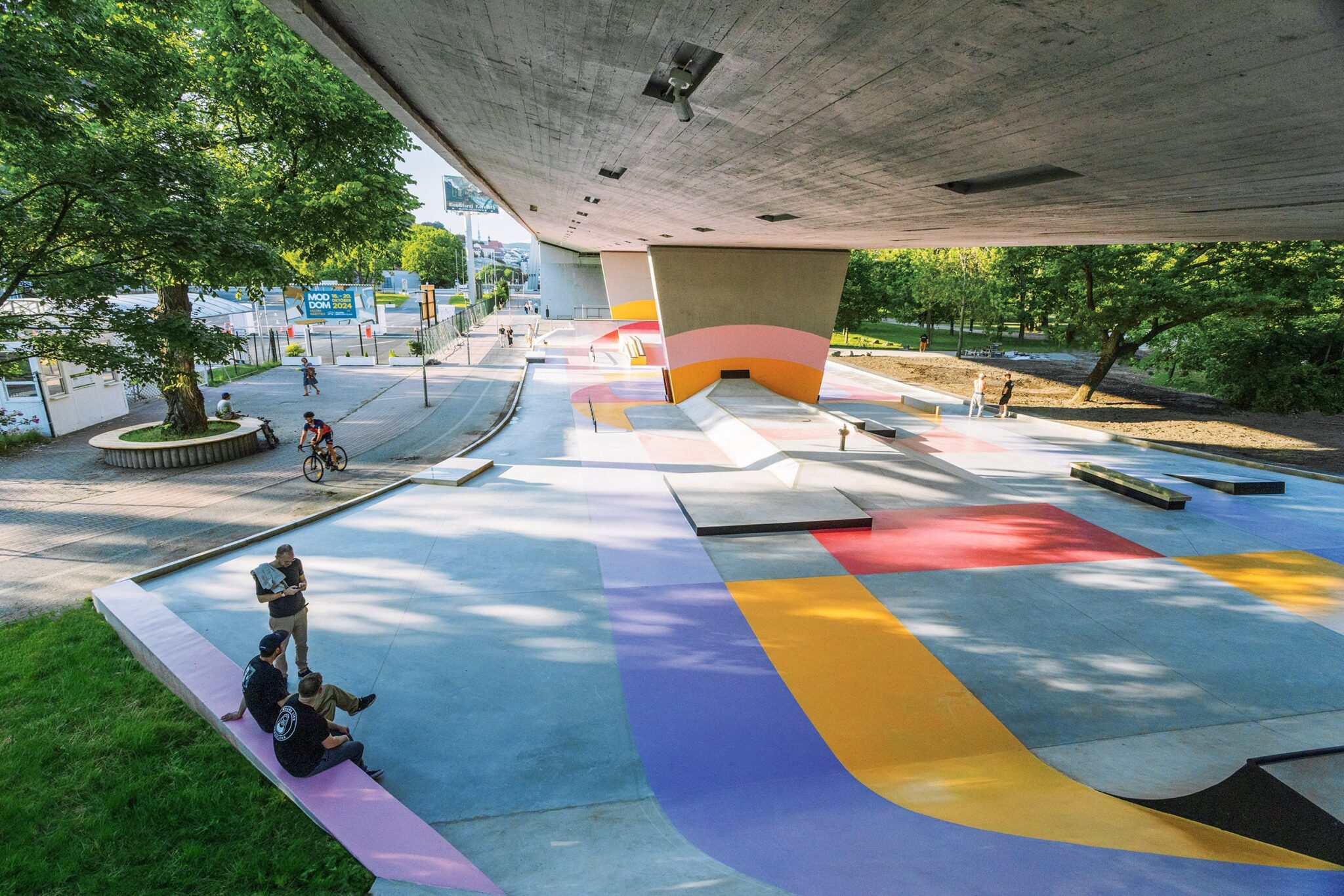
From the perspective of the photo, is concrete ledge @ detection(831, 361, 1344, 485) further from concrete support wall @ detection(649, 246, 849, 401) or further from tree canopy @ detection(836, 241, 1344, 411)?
concrete support wall @ detection(649, 246, 849, 401)

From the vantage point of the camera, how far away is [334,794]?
14.9 feet

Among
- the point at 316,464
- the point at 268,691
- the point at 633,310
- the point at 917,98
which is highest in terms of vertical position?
the point at 633,310

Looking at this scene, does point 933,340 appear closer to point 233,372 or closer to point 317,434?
point 233,372

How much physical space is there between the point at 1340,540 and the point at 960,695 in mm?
9994

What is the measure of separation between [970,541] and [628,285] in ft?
123

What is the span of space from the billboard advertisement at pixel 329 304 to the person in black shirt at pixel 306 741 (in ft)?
113

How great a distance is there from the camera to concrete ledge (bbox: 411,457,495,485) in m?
12.6

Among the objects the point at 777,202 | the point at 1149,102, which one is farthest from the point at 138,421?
the point at 1149,102

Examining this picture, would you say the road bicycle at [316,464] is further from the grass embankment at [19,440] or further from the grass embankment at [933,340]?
the grass embankment at [933,340]

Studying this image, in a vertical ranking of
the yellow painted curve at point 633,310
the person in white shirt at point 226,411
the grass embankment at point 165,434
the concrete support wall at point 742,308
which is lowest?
the grass embankment at point 165,434

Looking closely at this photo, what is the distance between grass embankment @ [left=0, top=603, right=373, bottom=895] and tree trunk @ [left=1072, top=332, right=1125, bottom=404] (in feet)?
98.5

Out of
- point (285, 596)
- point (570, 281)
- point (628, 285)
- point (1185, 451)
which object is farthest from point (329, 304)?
point (1185, 451)

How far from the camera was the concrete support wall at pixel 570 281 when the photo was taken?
61.2 m

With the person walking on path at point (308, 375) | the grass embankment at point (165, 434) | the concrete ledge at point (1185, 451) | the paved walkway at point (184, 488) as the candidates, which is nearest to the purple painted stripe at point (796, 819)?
the paved walkway at point (184, 488)
